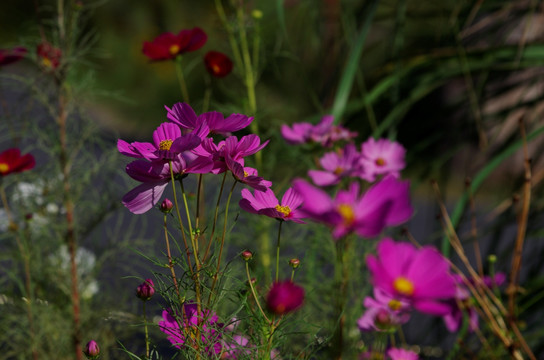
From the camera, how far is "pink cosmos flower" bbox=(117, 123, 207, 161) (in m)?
0.37

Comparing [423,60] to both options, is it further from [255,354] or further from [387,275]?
[387,275]

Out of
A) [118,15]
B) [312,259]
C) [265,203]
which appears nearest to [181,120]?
[265,203]

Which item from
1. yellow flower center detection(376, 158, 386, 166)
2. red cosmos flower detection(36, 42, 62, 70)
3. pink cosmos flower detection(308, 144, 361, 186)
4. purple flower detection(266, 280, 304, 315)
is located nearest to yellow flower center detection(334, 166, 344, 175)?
pink cosmos flower detection(308, 144, 361, 186)

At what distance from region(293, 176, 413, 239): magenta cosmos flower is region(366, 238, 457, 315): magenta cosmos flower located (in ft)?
0.04

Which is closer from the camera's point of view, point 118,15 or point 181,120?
point 181,120

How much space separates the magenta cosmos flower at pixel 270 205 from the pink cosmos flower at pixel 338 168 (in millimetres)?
36

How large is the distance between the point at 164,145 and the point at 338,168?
0.90ft

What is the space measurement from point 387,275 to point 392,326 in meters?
0.24

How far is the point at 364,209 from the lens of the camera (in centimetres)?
28

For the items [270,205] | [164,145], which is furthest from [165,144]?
[270,205]

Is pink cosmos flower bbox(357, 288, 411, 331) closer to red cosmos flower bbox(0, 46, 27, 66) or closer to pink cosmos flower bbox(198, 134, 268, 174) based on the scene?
pink cosmos flower bbox(198, 134, 268, 174)

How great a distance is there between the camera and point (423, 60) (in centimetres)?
131

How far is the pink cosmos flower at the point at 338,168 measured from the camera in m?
0.53

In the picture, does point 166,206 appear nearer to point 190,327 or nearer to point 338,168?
point 190,327
